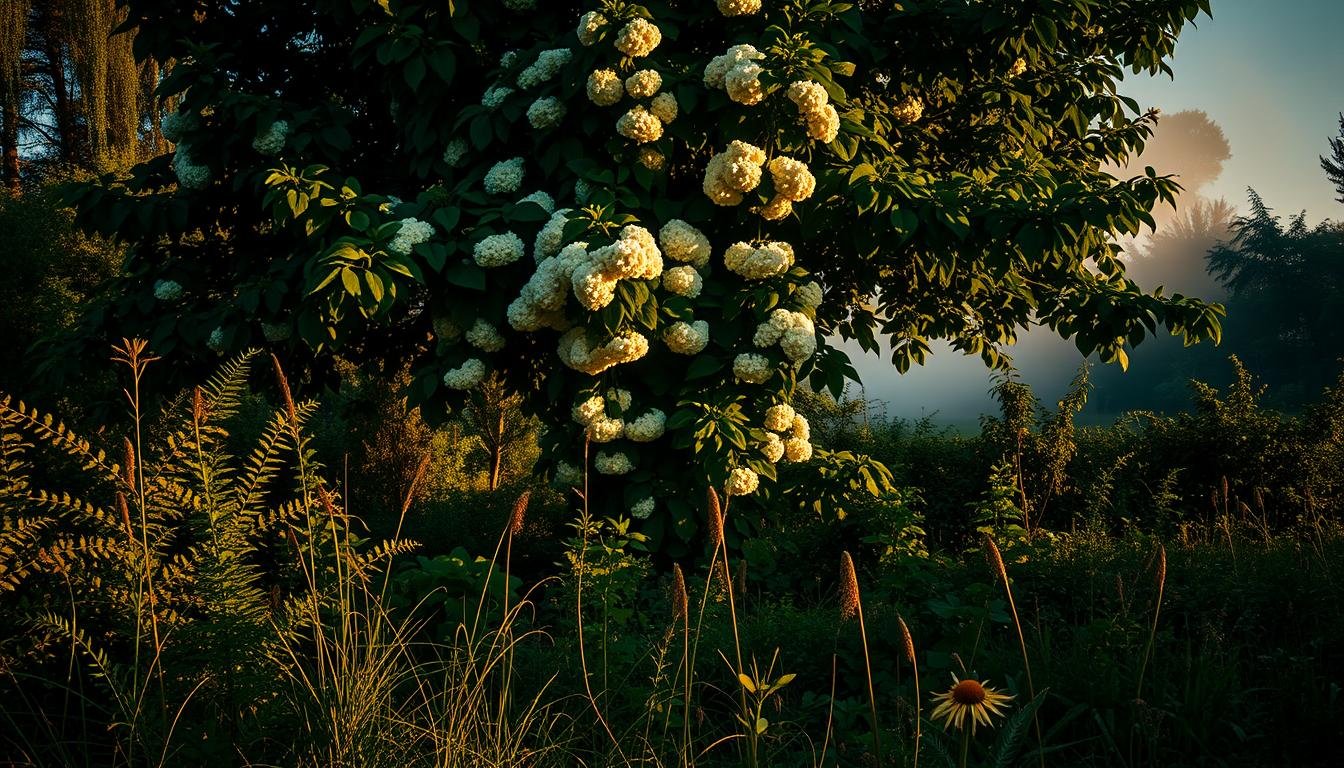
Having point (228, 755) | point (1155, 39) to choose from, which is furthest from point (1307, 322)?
point (228, 755)

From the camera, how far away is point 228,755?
7.47 feet

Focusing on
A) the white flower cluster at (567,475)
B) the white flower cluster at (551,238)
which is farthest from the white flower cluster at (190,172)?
the white flower cluster at (567,475)

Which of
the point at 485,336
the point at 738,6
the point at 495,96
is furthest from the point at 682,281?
the point at 495,96

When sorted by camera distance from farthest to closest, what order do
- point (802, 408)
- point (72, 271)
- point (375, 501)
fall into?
point (72, 271), point (802, 408), point (375, 501)

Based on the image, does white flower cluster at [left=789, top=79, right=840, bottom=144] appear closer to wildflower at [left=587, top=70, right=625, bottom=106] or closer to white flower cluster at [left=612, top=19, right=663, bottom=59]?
white flower cluster at [left=612, top=19, right=663, bottom=59]

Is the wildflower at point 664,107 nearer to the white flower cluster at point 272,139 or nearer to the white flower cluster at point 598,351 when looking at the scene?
the white flower cluster at point 598,351

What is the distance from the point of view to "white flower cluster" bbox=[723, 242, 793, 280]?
15.0 feet

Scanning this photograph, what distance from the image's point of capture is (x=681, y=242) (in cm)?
456

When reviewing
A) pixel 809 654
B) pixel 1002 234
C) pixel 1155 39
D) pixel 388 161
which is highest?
pixel 1155 39

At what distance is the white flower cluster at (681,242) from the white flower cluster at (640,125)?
0.45 metres

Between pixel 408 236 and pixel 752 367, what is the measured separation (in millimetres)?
1726

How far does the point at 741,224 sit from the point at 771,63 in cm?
84

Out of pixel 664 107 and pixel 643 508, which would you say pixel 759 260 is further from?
pixel 643 508

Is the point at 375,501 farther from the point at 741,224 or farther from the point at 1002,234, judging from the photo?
the point at 1002,234
